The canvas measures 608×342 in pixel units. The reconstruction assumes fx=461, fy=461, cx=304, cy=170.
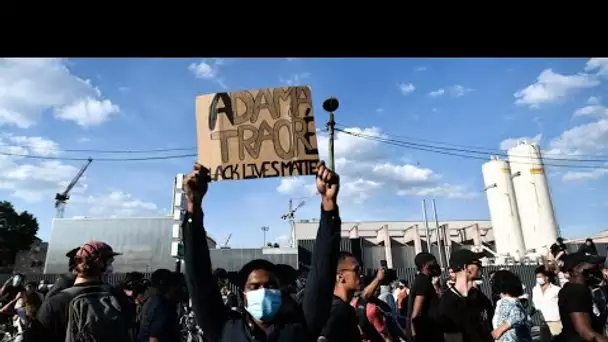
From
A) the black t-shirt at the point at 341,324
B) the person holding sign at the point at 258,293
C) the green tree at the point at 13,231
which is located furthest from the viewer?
the green tree at the point at 13,231

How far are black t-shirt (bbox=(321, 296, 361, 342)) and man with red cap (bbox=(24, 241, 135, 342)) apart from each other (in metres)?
1.35

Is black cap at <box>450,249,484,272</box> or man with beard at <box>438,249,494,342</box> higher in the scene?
black cap at <box>450,249,484,272</box>

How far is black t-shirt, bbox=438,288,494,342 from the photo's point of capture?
4.29 m

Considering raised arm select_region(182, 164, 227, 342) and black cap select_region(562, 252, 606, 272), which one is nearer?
raised arm select_region(182, 164, 227, 342)

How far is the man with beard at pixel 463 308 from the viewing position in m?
4.30

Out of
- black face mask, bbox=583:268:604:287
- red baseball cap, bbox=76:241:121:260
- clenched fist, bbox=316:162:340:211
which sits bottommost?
black face mask, bbox=583:268:604:287

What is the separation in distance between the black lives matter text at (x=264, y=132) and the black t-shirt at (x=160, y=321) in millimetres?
2206

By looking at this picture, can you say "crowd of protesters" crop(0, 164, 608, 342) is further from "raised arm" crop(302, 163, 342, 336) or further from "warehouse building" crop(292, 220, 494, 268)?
"warehouse building" crop(292, 220, 494, 268)

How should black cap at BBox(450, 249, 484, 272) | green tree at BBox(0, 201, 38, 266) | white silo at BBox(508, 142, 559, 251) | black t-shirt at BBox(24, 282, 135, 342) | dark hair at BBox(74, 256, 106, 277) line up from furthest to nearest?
green tree at BBox(0, 201, 38, 266), white silo at BBox(508, 142, 559, 251), black cap at BBox(450, 249, 484, 272), dark hair at BBox(74, 256, 106, 277), black t-shirt at BBox(24, 282, 135, 342)

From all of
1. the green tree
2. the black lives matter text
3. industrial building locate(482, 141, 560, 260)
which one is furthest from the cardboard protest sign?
the green tree

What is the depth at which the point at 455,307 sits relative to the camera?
436cm

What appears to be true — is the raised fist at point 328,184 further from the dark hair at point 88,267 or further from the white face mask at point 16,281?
the white face mask at point 16,281

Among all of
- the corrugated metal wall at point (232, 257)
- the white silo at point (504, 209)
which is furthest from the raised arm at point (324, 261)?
the white silo at point (504, 209)
